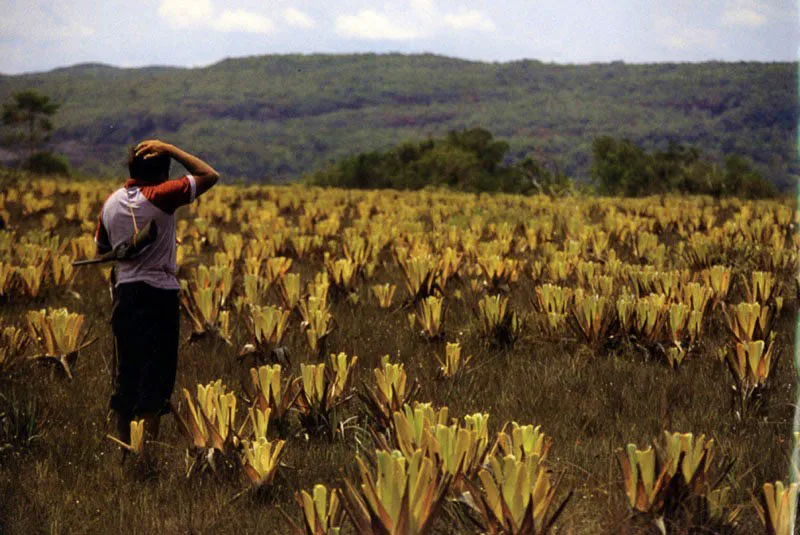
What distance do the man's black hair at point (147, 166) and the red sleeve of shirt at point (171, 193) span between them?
8 cm

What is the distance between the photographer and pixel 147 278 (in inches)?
135

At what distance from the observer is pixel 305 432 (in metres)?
3.24

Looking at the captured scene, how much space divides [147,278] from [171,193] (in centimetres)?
37

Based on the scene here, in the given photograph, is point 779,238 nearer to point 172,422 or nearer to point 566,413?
point 566,413

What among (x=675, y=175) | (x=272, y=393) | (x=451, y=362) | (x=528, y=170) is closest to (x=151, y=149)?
(x=272, y=393)

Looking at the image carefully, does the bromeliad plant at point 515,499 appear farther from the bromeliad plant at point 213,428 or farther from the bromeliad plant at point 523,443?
the bromeliad plant at point 213,428

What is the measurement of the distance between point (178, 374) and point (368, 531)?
244 cm

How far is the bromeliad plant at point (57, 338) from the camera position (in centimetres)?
410

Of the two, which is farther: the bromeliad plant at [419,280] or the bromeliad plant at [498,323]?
the bromeliad plant at [419,280]

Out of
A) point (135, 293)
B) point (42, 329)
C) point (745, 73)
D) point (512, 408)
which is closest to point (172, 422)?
point (135, 293)

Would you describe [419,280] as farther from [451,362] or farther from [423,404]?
[423,404]

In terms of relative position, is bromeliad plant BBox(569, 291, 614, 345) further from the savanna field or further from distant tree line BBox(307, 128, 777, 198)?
distant tree line BBox(307, 128, 777, 198)

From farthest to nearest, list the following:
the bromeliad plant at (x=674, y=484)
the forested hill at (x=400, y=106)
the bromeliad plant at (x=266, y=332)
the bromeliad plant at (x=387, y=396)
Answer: the forested hill at (x=400, y=106) < the bromeliad plant at (x=266, y=332) < the bromeliad plant at (x=387, y=396) < the bromeliad plant at (x=674, y=484)

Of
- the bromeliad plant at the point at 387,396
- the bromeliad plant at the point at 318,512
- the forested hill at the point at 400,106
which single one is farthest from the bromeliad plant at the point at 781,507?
the forested hill at the point at 400,106
